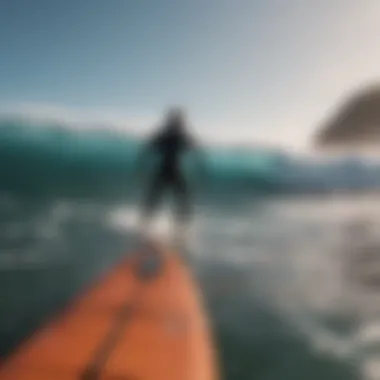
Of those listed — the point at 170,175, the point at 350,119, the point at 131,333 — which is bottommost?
the point at 131,333

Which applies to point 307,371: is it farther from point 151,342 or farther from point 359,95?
point 359,95

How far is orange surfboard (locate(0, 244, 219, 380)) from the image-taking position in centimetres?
133

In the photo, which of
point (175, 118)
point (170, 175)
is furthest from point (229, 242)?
point (175, 118)

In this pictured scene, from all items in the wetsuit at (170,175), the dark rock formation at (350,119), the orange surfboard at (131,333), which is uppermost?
the dark rock formation at (350,119)

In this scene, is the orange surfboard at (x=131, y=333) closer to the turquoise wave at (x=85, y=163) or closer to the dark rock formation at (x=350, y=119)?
the turquoise wave at (x=85, y=163)

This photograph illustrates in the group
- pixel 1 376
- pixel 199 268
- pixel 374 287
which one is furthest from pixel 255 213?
pixel 1 376

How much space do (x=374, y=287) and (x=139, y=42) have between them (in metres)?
0.93

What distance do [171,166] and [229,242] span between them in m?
0.27

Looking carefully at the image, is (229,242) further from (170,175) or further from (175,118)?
(175,118)

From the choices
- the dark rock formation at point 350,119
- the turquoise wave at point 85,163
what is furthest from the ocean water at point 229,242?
the dark rock formation at point 350,119

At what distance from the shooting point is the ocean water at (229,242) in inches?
62.3

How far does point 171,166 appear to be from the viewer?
1.66 metres

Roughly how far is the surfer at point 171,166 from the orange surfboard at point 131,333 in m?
0.12

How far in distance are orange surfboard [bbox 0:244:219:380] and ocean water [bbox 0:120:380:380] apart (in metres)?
0.06
